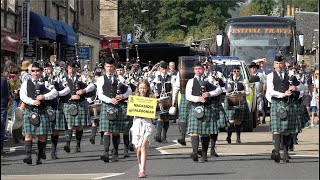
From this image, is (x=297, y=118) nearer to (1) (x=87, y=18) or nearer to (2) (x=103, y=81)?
(2) (x=103, y=81)

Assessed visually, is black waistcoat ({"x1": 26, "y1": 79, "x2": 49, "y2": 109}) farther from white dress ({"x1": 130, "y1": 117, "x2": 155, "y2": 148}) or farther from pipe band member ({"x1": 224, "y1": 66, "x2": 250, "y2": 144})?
pipe band member ({"x1": 224, "y1": 66, "x2": 250, "y2": 144})

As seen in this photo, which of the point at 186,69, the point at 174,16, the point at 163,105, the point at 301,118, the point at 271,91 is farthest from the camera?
the point at 174,16

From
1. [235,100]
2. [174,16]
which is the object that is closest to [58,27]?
[235,100]

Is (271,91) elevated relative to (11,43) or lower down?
lower down

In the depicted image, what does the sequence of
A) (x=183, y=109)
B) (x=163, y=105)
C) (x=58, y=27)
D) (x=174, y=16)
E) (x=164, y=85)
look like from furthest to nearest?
(x=174, y=16) → (x=58, y=27) → (x=164, y=85) → (x=163, y=105) → (x=183, y=109)

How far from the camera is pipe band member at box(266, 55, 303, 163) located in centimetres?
1406

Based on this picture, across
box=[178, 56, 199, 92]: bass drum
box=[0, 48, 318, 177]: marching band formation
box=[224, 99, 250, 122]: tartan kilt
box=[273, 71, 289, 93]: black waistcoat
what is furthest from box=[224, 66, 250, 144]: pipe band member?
box=[273, 71, 289, 93]: black waistcoat

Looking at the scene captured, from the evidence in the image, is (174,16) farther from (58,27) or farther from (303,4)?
(58,27)

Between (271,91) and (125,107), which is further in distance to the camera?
(125,107)

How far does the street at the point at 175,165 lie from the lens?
12445mm

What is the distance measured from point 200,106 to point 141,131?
1990 mm

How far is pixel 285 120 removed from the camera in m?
14.1

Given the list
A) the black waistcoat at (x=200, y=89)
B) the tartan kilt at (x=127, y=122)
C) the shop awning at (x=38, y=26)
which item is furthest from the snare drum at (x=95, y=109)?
the shop awning at (x=38, y=26)

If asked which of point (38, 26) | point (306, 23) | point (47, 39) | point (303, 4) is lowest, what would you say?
point (47, 39)
